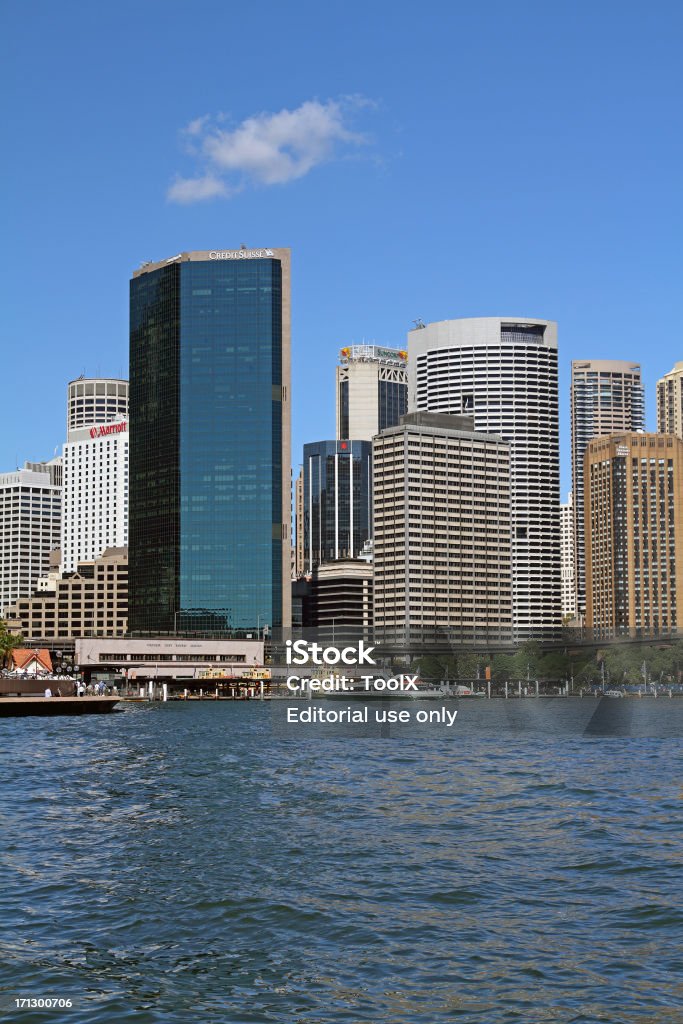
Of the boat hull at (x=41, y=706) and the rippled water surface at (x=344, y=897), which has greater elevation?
the rippled water surface at (x=344, y=897)

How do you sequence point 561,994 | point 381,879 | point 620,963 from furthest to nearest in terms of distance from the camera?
point 381,879 < point 620,963 < point 561,994

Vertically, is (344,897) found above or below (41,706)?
above

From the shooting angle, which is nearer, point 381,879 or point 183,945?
point 183,945

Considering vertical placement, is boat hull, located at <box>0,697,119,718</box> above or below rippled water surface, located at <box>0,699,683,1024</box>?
below

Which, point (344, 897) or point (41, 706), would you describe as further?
point (41, 706)

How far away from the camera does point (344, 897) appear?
35.9 meters

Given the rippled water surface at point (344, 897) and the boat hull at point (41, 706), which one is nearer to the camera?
the rippled water surface at point (344, 897)

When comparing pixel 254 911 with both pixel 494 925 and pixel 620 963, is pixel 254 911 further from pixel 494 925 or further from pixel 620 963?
pixel 620 963

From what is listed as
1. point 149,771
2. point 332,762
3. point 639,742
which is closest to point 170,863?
point 149,771

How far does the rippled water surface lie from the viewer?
85.7 feet

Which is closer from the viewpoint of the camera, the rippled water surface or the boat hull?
the rippled water surface

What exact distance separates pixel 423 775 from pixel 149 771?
17.5m

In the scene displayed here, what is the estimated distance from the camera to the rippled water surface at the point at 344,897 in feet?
85.7

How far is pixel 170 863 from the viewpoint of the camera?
4162 centimetres
